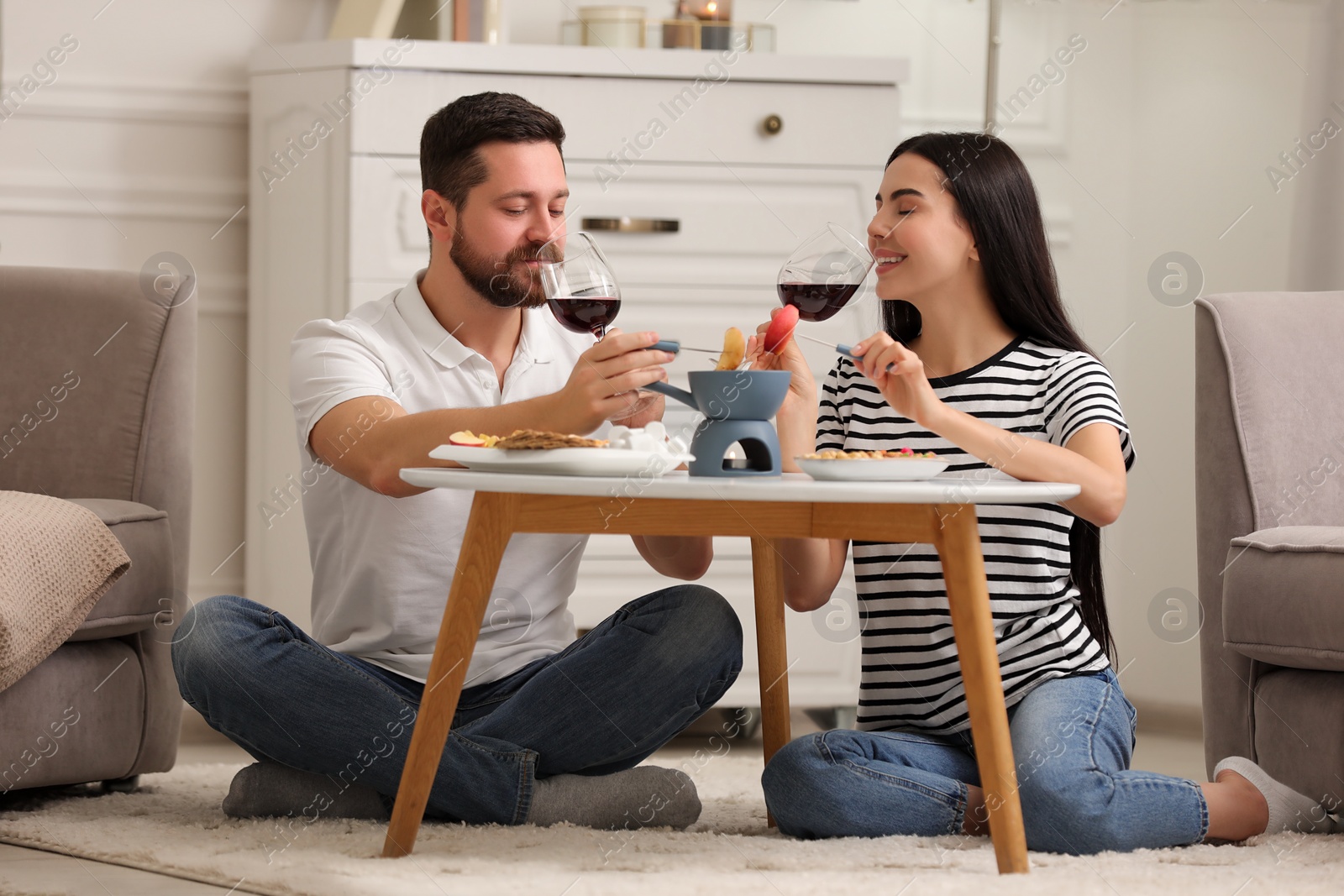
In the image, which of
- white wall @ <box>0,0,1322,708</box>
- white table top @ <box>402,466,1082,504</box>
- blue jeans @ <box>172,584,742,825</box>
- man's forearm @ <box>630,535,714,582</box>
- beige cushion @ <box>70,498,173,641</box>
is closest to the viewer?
white table top @ <box>402,466,1082,504</box>

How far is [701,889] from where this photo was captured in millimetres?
1354

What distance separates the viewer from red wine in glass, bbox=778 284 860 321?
1.51 meters

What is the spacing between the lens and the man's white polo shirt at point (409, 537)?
173 cm

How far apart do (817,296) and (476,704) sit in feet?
2.11

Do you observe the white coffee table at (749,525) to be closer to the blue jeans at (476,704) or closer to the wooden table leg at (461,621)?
the wooden table leg at (461,621)

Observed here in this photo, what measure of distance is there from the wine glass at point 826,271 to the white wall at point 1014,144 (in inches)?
62.4

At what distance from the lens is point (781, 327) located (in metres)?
1.51

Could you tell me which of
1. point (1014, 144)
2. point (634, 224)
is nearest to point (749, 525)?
point (634, 224)

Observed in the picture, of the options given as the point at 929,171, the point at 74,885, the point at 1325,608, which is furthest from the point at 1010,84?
the point at 74,885

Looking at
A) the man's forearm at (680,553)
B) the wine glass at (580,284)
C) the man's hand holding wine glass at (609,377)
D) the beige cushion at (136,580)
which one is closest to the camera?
the man's hand holding wine glass at (609,377)

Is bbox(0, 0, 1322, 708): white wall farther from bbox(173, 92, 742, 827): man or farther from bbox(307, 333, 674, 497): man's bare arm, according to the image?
bbox(307, 333, 674, 497): man's bare arm

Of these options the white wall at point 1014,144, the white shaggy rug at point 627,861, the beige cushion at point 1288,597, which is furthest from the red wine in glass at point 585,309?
the white wall at point 1014,144

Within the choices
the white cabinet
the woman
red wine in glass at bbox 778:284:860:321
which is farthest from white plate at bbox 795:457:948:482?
the white cabinet

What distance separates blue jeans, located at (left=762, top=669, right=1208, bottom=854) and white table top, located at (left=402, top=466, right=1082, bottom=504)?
1.16 feet
